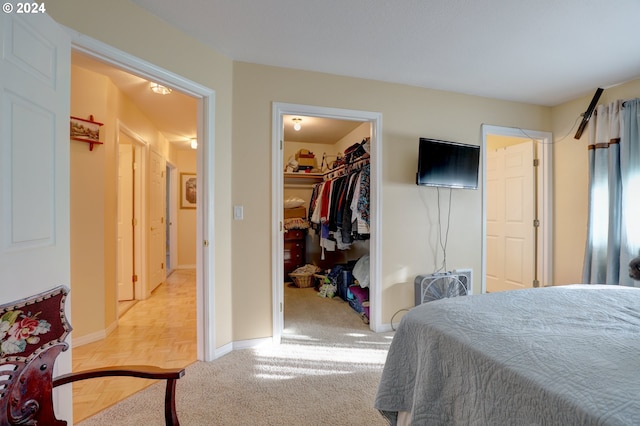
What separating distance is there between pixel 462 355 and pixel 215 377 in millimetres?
1702

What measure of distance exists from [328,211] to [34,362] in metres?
3.00

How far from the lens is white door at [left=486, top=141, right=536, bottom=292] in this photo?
3.44 m

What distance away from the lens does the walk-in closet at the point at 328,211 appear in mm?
3166

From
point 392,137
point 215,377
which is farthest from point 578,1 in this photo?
point 215,377

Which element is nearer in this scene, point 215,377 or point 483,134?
point 215,377

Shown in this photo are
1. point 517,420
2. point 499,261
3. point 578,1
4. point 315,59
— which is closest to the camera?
point 517,420

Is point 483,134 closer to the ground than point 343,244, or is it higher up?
higher up

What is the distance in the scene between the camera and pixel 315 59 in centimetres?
234

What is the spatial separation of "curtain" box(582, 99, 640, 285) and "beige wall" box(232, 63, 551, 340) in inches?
26.2

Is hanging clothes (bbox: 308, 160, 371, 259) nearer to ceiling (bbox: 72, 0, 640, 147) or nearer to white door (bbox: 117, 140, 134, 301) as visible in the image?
ceiling (bbox: 72, 0, 640, 147)

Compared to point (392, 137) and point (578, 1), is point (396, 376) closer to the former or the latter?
point (392, 137)

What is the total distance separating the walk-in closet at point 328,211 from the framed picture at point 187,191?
6.98ft

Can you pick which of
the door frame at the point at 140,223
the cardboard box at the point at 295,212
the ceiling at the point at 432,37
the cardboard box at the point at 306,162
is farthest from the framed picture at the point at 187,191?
the ceiling at the point at 432,37

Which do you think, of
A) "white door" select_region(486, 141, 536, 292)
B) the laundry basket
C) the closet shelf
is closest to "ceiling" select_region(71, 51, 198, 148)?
the closet shelf
